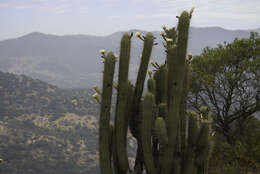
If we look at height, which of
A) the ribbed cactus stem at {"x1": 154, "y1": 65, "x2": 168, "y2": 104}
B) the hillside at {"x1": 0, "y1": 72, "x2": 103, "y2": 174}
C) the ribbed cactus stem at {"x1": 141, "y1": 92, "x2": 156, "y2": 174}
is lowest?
the hillside at {"x1": 0, "y1": 72, "x2": 103, "y2": 174}

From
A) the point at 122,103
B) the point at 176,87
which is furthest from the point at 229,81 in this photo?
the point at 122,103

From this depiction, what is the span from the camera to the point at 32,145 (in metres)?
59.9

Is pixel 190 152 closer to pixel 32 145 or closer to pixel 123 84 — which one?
pixel 123 84

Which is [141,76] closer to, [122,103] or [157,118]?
[122,103]

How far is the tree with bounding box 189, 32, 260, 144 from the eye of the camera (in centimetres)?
1295

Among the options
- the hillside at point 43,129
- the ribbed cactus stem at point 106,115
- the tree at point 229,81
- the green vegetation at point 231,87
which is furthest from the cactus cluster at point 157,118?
the hillside at point 43,129

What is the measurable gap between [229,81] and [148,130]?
30.4ft

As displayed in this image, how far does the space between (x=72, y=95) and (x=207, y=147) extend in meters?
95.0

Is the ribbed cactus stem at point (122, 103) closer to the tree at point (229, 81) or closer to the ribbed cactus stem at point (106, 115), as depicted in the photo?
the ribbed cactus stem at point (106, 115)

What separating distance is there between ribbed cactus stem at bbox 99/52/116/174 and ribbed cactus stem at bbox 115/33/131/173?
18 cm

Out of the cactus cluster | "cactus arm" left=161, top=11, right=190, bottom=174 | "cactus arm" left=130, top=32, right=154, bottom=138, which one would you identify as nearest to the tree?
the cactus cluster

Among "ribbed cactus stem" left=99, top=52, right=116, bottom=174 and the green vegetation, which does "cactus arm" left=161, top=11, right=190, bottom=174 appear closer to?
"ribbed cactus stem" left=99, top=52, right=116, bottom=174

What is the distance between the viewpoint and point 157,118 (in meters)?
4.77

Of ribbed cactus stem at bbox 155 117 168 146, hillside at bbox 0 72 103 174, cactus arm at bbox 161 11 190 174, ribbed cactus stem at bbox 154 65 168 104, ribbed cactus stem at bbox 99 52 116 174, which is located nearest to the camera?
ribbed cactus stem at bbox 155 117 168 146
